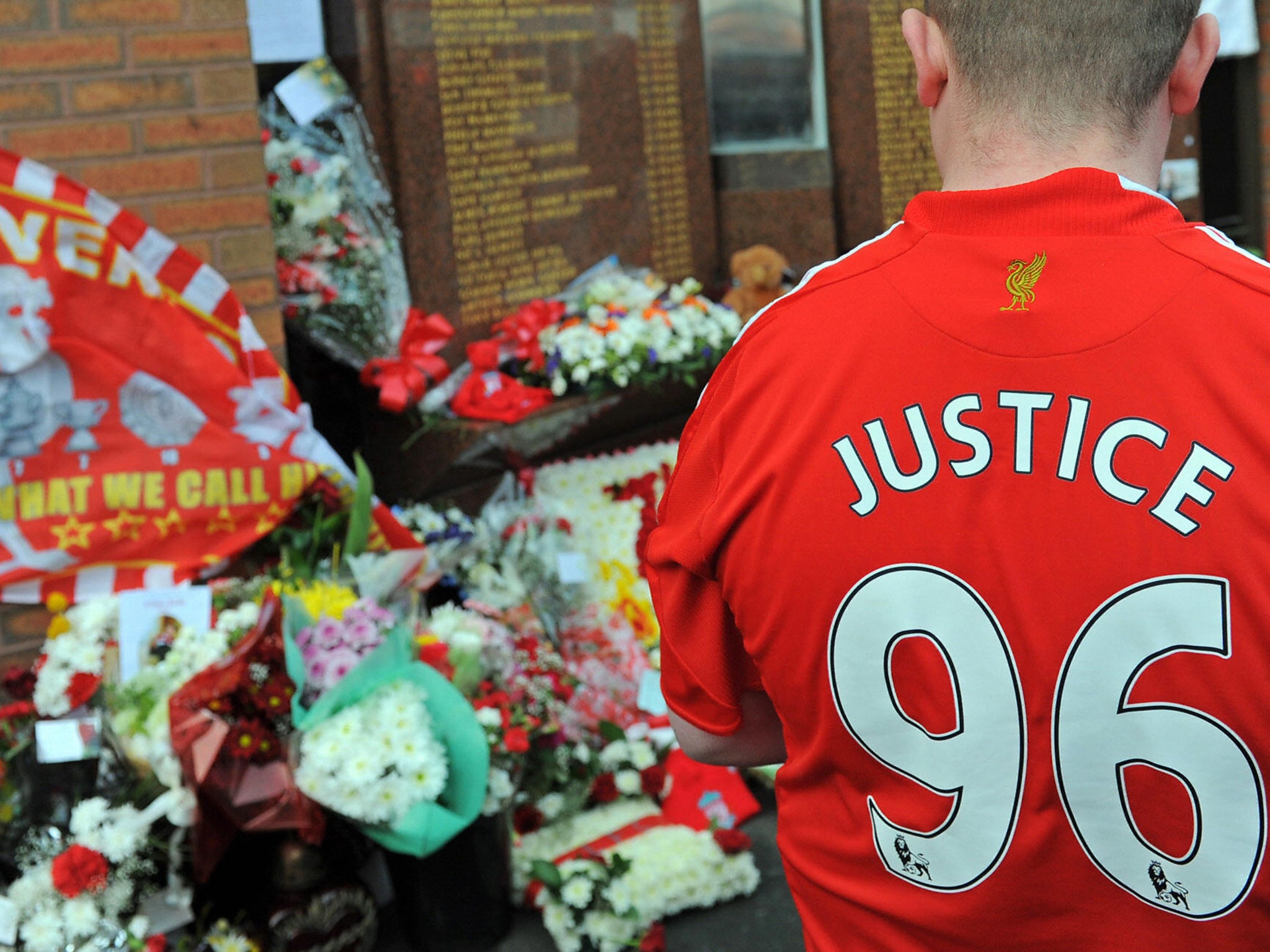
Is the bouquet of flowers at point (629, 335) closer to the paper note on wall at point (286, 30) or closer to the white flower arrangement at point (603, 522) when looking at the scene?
the white flower arrangement at point (603, 522)

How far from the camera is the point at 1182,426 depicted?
1.06 m

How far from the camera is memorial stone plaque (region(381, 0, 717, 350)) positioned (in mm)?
4098

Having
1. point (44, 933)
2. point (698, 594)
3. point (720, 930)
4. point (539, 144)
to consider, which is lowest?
point (720, 930)

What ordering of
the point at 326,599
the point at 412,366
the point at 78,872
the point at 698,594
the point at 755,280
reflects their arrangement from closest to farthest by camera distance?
1. the point at 698,594
2. the point at 78,872
3. the point at 326,599
4. the point at 412,366
5. the point at 755,280

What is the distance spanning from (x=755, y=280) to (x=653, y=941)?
259 centimetres

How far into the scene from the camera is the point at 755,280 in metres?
4.78

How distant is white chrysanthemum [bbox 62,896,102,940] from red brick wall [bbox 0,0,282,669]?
2.78ft

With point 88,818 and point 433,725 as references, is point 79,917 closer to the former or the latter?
point 88,818

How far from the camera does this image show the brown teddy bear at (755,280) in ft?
15.6

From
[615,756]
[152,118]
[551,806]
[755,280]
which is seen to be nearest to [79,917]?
[551,806]

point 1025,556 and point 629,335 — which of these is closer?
point 1025,556

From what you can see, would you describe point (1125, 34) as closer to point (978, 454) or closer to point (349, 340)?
point (978, 454)

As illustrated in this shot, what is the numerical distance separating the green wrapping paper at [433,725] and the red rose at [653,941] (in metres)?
0.50

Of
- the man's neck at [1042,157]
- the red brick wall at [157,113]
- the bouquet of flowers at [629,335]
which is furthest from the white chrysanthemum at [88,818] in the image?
the man's neck at [1042,157]
